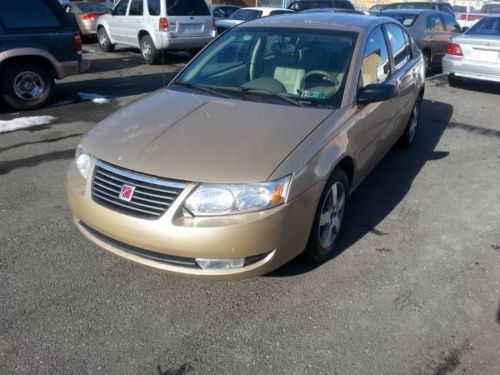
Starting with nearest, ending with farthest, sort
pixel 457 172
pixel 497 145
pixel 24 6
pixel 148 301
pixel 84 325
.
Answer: pixel 84 325
pixel 148 301
pixel 457 172
pixel 497 145
pixel 24 6

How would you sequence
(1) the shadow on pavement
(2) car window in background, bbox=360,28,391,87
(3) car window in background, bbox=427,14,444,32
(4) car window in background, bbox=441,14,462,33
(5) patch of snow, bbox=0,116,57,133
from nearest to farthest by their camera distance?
(1) the shadow on pavement → (2) car window in background, bbox=360,28,391,87 → (5) patch of snow, bbox=0,116,57,133 → (3) car window in background, bbox=427,14,444,32 → (4) car window in background, bbox=441,14,462,33

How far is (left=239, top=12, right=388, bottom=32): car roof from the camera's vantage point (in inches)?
160

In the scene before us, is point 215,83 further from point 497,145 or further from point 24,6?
point 24,6

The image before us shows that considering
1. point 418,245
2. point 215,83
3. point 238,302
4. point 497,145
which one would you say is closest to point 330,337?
point 238,302

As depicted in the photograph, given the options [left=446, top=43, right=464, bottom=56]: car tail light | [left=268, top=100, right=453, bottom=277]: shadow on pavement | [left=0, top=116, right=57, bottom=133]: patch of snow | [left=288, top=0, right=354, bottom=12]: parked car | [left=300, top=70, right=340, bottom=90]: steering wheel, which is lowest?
[left=268, top=100, right=453, bottom=277]: shadow on pavement

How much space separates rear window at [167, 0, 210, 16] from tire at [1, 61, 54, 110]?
4741 mm

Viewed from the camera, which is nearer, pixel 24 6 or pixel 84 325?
pixel 84 325

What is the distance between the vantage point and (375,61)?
4145mm

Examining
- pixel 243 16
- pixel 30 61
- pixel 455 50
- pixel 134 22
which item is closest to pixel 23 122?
pixel 30 61

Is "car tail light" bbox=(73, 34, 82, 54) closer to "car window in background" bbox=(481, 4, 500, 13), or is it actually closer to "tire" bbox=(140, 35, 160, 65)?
"tire" bbox=(140, 35, 160, 65)

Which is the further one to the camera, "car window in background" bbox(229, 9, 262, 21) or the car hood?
"car window in background" bbox(229, 9, 262, 21)

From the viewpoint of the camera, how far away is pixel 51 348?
8.50 ft

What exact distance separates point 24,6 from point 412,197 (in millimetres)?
6301

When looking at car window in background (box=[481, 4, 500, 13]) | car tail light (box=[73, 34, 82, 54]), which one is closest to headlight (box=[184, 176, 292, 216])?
car tail light (box=[73, 34, 82, 54])
